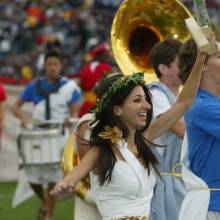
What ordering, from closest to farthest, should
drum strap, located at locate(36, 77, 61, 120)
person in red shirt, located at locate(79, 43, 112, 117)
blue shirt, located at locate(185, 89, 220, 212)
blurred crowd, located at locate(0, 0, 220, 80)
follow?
1. blue shirt, located at locate(185, 89, 220, 212)
2. drum strap, located at locate(36, 77, 61, 120)
3. person in red shirt, located at locate(79, 43, 112, 117)
4. blurred crowd, located at locate(0, 0, 220, 80)

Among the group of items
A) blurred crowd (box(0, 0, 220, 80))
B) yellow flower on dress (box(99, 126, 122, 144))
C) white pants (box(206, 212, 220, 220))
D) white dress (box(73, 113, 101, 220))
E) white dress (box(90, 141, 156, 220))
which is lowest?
blurred crowd (box(0, 0, 220, 80))

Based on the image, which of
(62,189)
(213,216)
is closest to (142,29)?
(213,216)

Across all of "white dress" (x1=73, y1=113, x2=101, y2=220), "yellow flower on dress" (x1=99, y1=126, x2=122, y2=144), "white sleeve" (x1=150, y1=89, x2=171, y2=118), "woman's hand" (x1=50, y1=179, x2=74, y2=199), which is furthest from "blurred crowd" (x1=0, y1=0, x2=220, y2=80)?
"woman's hand" (x1=50, y1=179, x2=74, y2=199)

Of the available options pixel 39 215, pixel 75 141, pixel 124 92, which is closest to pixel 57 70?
pixel 39 215

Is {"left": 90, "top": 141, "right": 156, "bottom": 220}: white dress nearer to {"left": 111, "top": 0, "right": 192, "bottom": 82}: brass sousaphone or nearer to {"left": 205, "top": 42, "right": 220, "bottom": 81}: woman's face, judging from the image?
{"left": 205, "top": 42, "right": 220, "bottom": 81}: woman's face

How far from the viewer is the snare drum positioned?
10000 mm

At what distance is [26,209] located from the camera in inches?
443

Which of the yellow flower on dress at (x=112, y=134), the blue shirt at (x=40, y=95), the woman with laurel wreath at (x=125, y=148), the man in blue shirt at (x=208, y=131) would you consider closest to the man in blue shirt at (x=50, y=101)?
the blue shirt at (x=40, y=95)

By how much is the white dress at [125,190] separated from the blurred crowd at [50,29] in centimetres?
1458

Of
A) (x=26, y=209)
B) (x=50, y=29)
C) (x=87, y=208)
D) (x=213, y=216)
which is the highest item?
(x=213, y=216)

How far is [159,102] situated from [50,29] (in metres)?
18.0

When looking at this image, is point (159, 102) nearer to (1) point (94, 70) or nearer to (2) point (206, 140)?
(2) point (206, 140)

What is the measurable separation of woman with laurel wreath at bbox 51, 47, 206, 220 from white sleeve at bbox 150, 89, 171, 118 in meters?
0.70

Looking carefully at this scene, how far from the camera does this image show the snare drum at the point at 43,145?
1000cm
